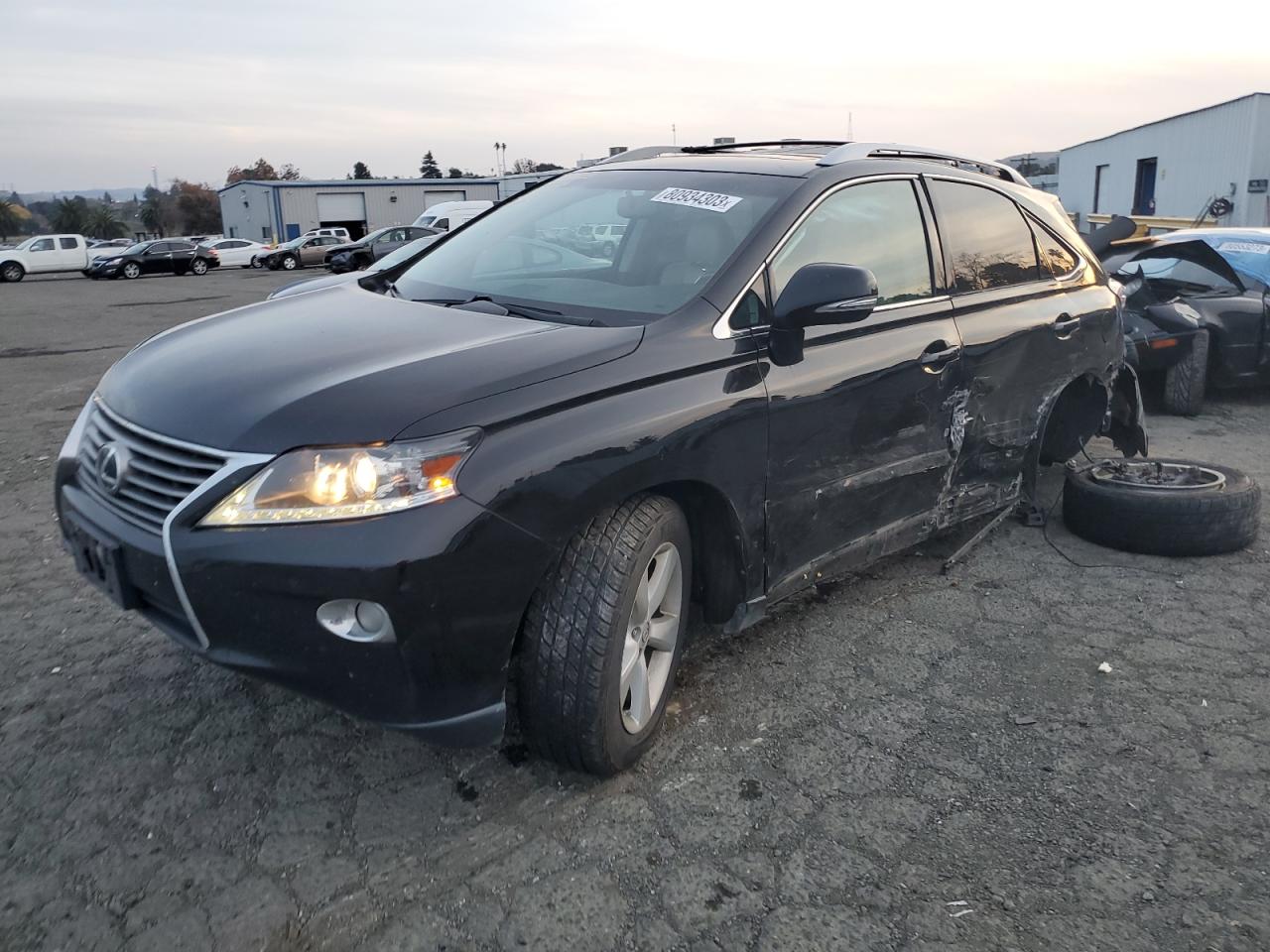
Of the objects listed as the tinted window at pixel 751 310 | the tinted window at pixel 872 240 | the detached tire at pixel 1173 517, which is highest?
the tinted window at pixel 872 240

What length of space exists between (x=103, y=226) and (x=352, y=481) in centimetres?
10083

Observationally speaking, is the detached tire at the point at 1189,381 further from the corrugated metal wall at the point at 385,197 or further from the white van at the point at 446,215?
the corrugated metal wall at the point at 385,197

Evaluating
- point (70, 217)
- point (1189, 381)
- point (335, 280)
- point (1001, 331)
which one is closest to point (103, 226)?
point (70, 217)

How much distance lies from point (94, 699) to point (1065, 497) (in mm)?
4190

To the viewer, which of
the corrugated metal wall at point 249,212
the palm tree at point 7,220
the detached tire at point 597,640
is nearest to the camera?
the detached tire at point 597,640

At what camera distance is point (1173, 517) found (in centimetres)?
452

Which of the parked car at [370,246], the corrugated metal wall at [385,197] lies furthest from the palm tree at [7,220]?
the parked car at [370,246]

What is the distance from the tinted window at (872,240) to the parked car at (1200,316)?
158 inches

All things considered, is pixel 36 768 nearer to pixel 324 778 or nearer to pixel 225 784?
pixel 225 784

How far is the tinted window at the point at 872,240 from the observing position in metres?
3.32

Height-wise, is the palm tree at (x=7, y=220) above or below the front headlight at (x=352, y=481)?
above

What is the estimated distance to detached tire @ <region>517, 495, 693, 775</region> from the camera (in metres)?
2.56

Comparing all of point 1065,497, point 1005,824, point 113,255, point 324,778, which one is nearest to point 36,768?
point 324,778

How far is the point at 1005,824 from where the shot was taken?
2660 millimetres
